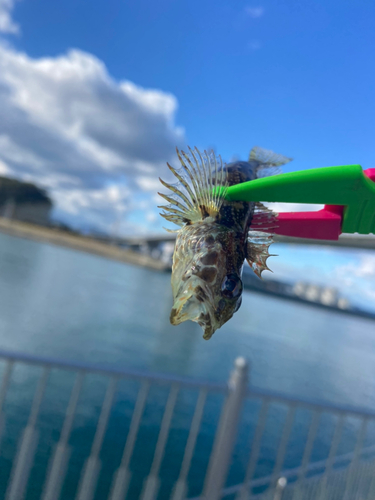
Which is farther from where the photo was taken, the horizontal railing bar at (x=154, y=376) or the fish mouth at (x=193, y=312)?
the horizontal railing bar at (x=154, y=376)

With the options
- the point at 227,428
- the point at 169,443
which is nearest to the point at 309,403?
the point at 227,428

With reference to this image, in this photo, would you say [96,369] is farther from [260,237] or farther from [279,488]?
[260,237]

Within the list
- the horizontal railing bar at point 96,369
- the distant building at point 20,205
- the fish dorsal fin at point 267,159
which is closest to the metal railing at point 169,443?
the horizontal railing bar at point 96,369

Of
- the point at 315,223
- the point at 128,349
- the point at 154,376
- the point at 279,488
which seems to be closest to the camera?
the point at 315,223

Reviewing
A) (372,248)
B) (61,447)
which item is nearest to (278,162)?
(372,248)

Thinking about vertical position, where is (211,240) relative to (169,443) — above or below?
above

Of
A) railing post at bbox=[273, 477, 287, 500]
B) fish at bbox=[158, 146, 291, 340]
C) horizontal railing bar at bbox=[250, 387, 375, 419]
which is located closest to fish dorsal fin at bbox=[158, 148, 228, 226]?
fish at bbox=[158, 146, 291, 340]

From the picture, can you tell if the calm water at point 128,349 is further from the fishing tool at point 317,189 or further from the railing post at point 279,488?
the fishing tool at point 317,189
